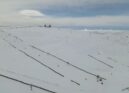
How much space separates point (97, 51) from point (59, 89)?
2.14 m

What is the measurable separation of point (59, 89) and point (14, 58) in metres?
1.02

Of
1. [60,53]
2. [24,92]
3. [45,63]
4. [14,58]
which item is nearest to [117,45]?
[60,53]

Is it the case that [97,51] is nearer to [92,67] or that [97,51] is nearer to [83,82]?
[92,67]

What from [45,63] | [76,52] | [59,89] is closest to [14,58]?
[45,63]

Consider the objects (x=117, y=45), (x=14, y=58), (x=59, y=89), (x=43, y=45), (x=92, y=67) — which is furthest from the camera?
(x=117, y=45)

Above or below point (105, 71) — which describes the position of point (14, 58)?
above

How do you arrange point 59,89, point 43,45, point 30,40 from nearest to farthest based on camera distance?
point 59,89 → point 43,45 → point 30,40

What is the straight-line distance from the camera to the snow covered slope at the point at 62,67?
2.92m

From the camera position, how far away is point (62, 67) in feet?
12.2

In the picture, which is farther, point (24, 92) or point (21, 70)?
point (21, 70)

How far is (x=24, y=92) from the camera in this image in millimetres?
2654

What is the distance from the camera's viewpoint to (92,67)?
386 cm

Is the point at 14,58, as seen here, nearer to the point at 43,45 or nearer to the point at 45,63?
the point at 45,63

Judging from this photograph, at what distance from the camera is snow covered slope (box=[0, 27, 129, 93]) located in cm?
292
